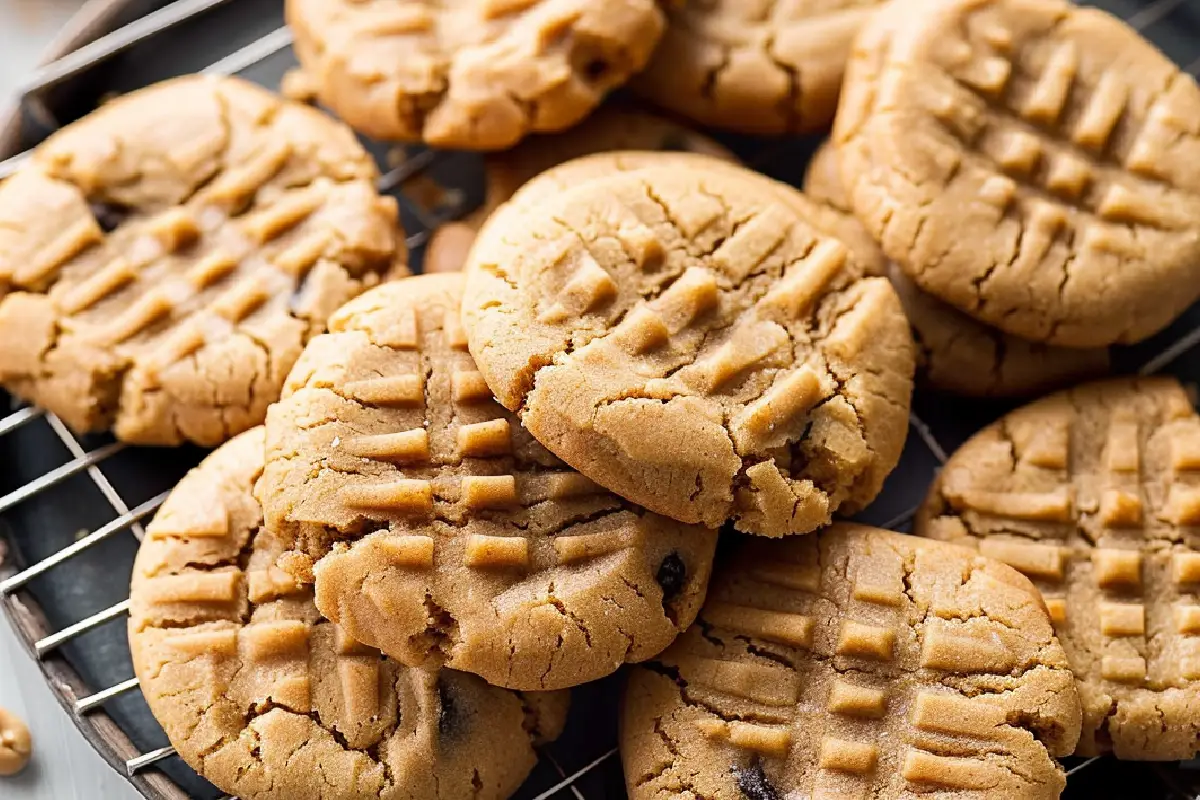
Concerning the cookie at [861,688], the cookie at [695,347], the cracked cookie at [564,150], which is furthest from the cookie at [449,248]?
the cookie at [861,688]

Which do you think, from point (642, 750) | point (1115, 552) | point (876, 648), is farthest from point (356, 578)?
point (1115, 552)

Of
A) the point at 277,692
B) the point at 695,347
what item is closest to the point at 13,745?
the point at 277,692

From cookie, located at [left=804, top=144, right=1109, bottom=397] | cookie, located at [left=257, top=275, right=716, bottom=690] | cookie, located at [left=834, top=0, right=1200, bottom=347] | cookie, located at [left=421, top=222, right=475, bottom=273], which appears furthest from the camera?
cookie, located at [left=421, top=222, right=475, bottom=273]

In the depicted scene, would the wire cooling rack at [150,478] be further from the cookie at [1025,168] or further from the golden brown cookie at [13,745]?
the cookie at [1025,168]

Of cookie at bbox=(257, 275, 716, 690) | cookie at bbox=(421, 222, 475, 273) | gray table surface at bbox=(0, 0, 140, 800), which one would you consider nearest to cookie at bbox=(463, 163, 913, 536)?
cookie at bbox=(257, 275, 716, 690)

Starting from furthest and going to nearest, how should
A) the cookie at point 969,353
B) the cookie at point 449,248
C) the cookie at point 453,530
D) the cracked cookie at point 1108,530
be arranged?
the cookie at point 449,248 < the cookie at point 969,353 < the cracked cookie at point 1108,530 < the cookie at point 453,530

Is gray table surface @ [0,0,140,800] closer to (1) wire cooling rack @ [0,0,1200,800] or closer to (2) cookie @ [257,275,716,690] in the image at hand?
(1) wire cooling rack @ [0,0,1200,800]

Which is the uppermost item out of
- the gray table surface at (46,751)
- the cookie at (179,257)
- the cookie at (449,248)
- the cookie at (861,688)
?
the cookie at (179,257)
